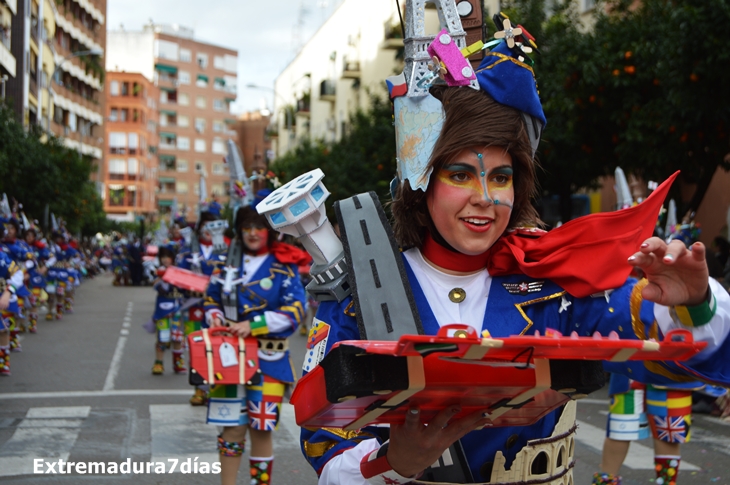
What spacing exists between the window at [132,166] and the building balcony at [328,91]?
48077 mm

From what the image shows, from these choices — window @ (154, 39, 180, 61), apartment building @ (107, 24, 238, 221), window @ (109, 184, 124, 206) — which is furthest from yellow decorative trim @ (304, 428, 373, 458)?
window @ (154, 39, 180, 61)

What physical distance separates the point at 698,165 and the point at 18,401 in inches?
434

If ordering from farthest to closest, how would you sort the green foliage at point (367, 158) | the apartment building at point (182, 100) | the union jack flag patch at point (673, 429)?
the apartment building at point (182, 100) < the green foliage at point (367, 158) < the union jack flag patch at point (673, 429)

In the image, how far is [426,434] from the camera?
1958mm

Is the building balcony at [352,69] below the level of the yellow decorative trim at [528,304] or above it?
above

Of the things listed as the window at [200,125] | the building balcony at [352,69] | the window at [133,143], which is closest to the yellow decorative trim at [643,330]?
the building balcony at [352,69]

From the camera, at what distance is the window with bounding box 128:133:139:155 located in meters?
93.1

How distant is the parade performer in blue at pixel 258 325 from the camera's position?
19.3 feet

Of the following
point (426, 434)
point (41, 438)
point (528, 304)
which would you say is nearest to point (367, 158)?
point (41, 438)

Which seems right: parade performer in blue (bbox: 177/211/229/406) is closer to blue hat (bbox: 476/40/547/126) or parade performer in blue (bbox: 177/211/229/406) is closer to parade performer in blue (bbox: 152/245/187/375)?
parade performer in blue (bbox: 152/245/187/375)

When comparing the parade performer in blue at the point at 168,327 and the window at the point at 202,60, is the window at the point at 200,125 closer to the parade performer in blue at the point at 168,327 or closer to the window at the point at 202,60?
the window at the point at 202,60

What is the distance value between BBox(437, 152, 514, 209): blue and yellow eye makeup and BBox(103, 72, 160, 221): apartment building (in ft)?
306

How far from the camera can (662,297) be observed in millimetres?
1893

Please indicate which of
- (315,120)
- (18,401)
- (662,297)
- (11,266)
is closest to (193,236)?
(11,266)
